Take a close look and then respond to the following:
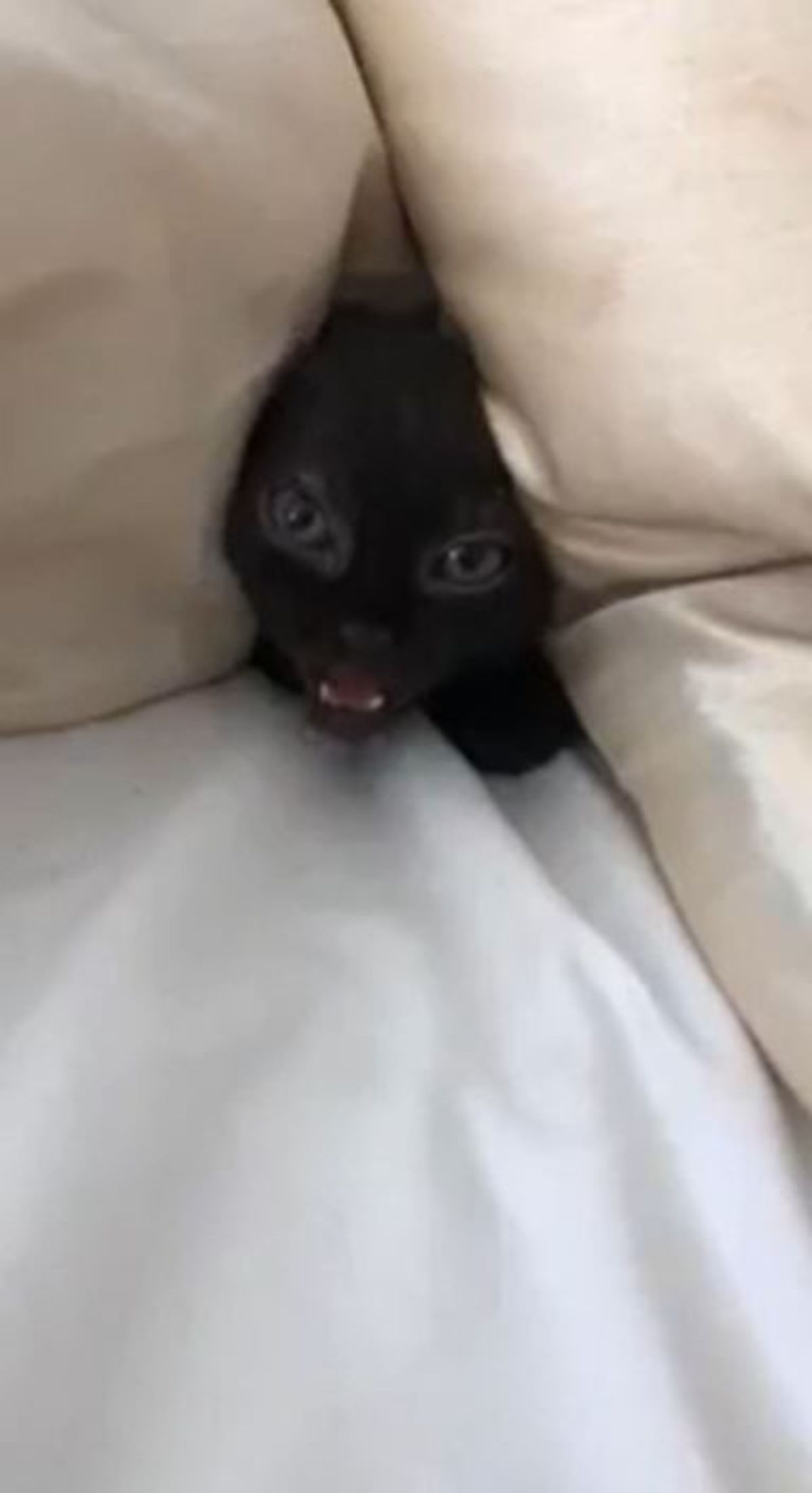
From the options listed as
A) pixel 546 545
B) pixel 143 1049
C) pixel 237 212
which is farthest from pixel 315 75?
pixel 143 1049

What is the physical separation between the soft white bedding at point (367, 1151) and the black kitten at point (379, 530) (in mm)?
40

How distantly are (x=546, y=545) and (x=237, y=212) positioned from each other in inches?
5.3

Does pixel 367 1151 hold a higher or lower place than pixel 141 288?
lower

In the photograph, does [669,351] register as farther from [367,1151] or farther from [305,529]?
[367,1151]

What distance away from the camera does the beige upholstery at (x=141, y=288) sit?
0.75m

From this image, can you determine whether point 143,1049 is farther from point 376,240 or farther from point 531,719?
point 376,240

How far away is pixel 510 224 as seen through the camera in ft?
2.69

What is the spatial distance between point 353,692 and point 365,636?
2 cm

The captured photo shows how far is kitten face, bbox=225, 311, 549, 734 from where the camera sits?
2.64 feet

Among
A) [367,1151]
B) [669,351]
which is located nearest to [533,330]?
[669,351]

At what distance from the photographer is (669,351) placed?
797 mm

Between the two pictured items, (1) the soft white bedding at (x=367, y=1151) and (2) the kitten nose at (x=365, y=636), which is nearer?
(1) the soft white bedding at (x=367, y=1151)

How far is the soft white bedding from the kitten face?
4 cm

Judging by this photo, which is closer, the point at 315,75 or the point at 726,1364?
the point at 726,1364
